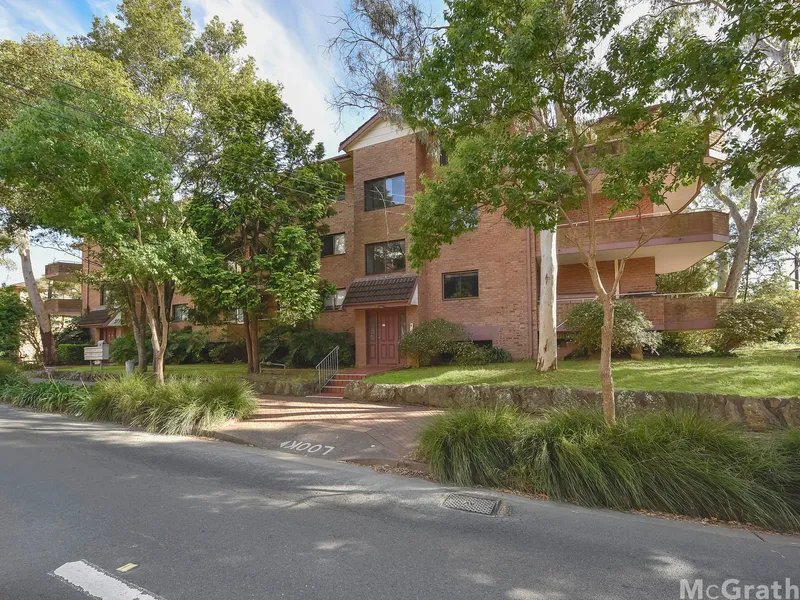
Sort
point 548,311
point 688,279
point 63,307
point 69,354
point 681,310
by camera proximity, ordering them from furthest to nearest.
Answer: point 63,307, point 69,354, point 688,279, point 681,310, point 548,311

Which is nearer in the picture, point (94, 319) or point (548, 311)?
point (548, 311)

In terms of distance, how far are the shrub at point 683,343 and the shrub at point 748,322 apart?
1.02 metres

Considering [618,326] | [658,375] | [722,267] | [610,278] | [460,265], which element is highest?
[722,267]

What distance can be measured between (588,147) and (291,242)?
892 cm

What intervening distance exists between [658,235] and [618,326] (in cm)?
326

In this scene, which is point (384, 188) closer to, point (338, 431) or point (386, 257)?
point (386, 257)

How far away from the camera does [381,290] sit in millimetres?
16578

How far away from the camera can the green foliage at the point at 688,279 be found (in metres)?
25.2

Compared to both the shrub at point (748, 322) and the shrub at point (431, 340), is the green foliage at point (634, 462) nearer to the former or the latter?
the shrub at point (431, 340)

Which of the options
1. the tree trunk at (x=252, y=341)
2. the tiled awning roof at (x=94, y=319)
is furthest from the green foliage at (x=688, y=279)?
the tiled awning roof at (x=94, y=319)

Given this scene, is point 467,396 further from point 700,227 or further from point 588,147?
point 700,227

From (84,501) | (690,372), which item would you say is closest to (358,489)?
(84,501)

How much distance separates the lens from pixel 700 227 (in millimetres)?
12953

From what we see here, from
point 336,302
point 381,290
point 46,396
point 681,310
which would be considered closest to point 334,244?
point 336,302
